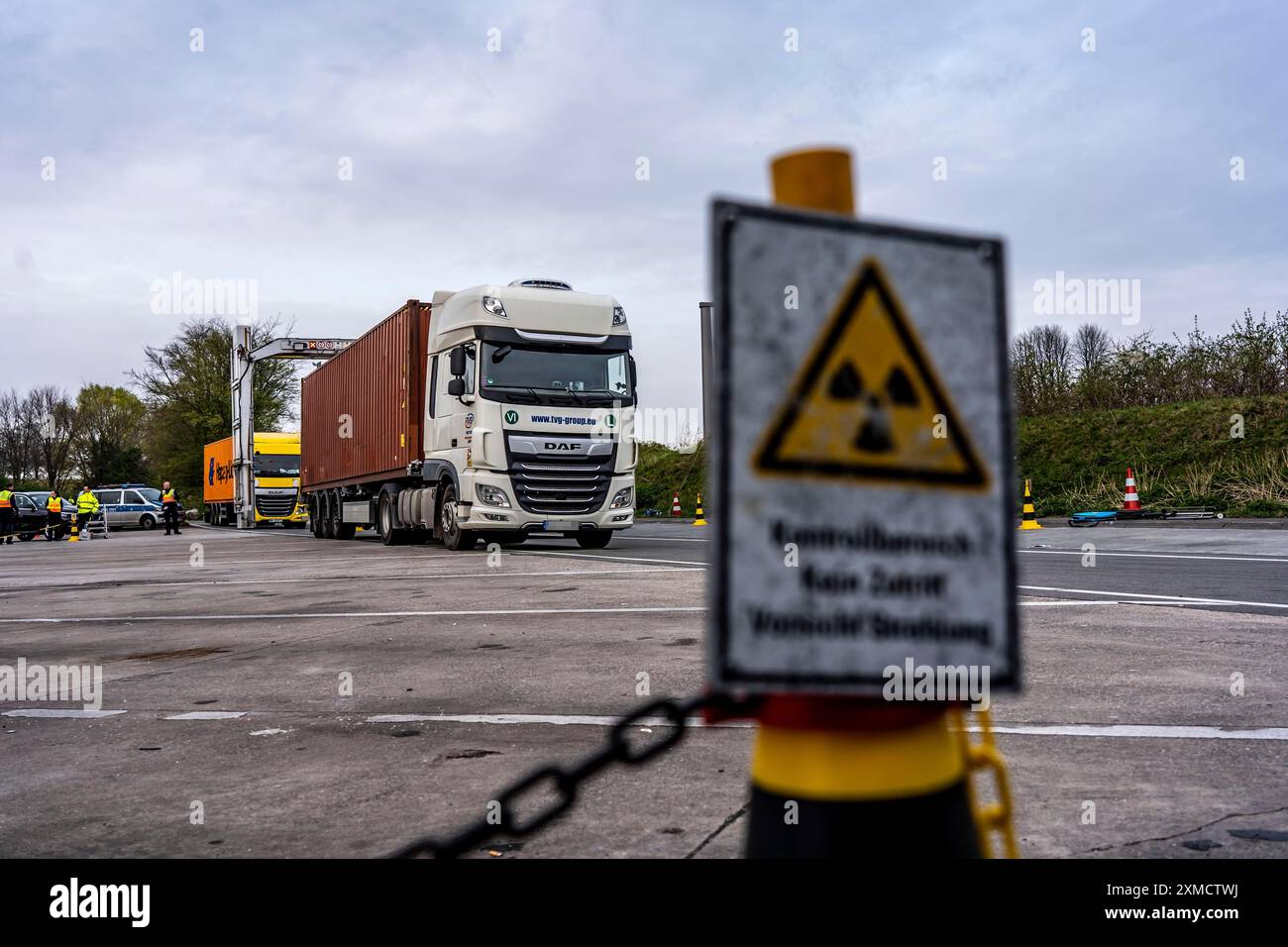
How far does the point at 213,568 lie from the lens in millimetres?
16000

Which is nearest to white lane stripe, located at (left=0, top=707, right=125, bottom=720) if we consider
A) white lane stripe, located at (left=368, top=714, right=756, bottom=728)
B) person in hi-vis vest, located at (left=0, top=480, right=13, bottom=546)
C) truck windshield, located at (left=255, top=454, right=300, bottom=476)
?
white lane stripe, located at (left=368, top=714, right=756, bottom=728)

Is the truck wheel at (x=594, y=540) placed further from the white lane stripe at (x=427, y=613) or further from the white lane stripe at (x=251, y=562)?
the white lane stripe at (x=427, y=613)

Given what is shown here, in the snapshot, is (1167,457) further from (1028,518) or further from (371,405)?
(371,405)

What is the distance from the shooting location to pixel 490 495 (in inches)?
631

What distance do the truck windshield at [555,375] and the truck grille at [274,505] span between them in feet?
90.4

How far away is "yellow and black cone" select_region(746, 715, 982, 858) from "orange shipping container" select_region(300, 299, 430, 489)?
59.4 ft

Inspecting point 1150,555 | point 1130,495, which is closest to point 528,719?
point 1150,555

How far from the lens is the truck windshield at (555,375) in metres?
16.1

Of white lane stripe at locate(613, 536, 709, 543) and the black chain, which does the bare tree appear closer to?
white lane stripe at locate(613, 536, 709, 543)

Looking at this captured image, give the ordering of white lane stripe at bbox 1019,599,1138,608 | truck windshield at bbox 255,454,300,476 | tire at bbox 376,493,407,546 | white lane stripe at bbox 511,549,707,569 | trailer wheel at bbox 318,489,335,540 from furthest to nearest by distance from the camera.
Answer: truck windshield at bbox 255,454,300,476, trailer wheel at bbox 318,489,335,540, tire at bbox 376,493,407,546, white lane stripe at bbox 511,549,707,569, white lane stripe at bbox 1019,599,1138,608

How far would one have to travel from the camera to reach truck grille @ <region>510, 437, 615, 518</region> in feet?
→ 53.0
